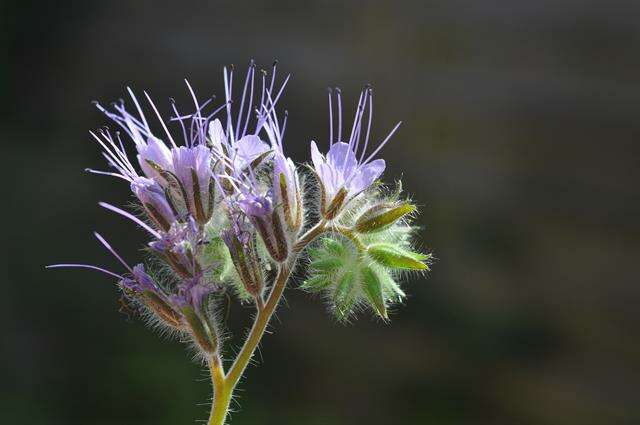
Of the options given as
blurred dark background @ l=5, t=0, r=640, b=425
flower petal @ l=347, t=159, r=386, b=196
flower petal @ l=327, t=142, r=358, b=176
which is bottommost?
blurred dark background @ l=5, t=0, r=640, b=425

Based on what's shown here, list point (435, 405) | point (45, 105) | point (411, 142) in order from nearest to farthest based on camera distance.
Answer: point (435, 405) → point (411, 142) → point (45, 105)

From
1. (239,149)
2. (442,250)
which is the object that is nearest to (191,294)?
(239,149)

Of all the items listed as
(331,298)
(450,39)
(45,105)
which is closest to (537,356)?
(450,39)

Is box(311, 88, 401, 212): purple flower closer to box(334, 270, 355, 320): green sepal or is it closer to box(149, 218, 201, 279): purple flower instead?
box(334, 270, 355, 320): green sepal

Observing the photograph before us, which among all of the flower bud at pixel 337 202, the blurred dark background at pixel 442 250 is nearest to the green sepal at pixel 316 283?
the flower bud at pixel 337 202

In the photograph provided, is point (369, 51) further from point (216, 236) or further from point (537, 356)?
point (216, 236)

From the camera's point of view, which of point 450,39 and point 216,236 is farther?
point 450,39

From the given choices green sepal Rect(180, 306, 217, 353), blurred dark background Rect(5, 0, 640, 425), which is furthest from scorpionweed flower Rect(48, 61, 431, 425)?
blurred dark background Rect(5, 0, 640, 425)
